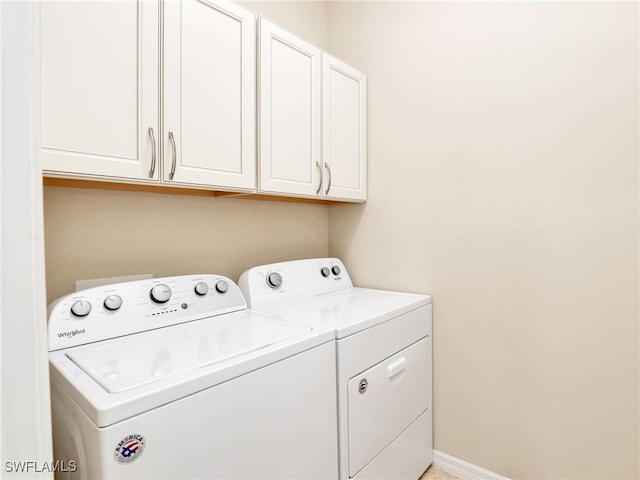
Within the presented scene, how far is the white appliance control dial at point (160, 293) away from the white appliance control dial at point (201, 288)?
11 centimetres

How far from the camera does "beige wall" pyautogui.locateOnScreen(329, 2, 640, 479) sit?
1.36m

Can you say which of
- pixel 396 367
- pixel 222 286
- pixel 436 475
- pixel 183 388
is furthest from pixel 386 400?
pixel 183 388

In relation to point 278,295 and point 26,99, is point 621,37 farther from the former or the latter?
point 26,99

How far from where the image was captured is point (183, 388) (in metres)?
0.79

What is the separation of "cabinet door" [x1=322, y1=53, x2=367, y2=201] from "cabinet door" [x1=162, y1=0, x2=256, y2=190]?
1.46ft

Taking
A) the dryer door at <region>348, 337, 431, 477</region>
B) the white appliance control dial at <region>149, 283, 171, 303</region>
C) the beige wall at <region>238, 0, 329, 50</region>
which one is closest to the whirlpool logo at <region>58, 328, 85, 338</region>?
the white appliance control dial at <region>149, 283, 171, 303</region>

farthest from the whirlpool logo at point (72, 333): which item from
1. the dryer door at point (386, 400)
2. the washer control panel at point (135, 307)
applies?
the dryer door at point (386, 400)

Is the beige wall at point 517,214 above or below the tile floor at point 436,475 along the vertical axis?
above

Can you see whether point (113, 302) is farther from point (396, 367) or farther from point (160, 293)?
point (396, 367)

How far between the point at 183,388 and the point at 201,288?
0.62 metres

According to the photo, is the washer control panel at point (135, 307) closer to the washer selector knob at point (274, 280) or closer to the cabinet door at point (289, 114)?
the washer selector knob at point (274, 280)

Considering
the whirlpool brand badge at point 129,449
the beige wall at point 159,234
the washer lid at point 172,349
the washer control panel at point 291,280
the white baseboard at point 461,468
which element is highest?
the beige wall at point 159,234

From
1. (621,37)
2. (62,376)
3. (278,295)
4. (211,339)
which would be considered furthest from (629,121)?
Result: (62,376)

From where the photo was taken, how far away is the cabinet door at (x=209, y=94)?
1.20 m
